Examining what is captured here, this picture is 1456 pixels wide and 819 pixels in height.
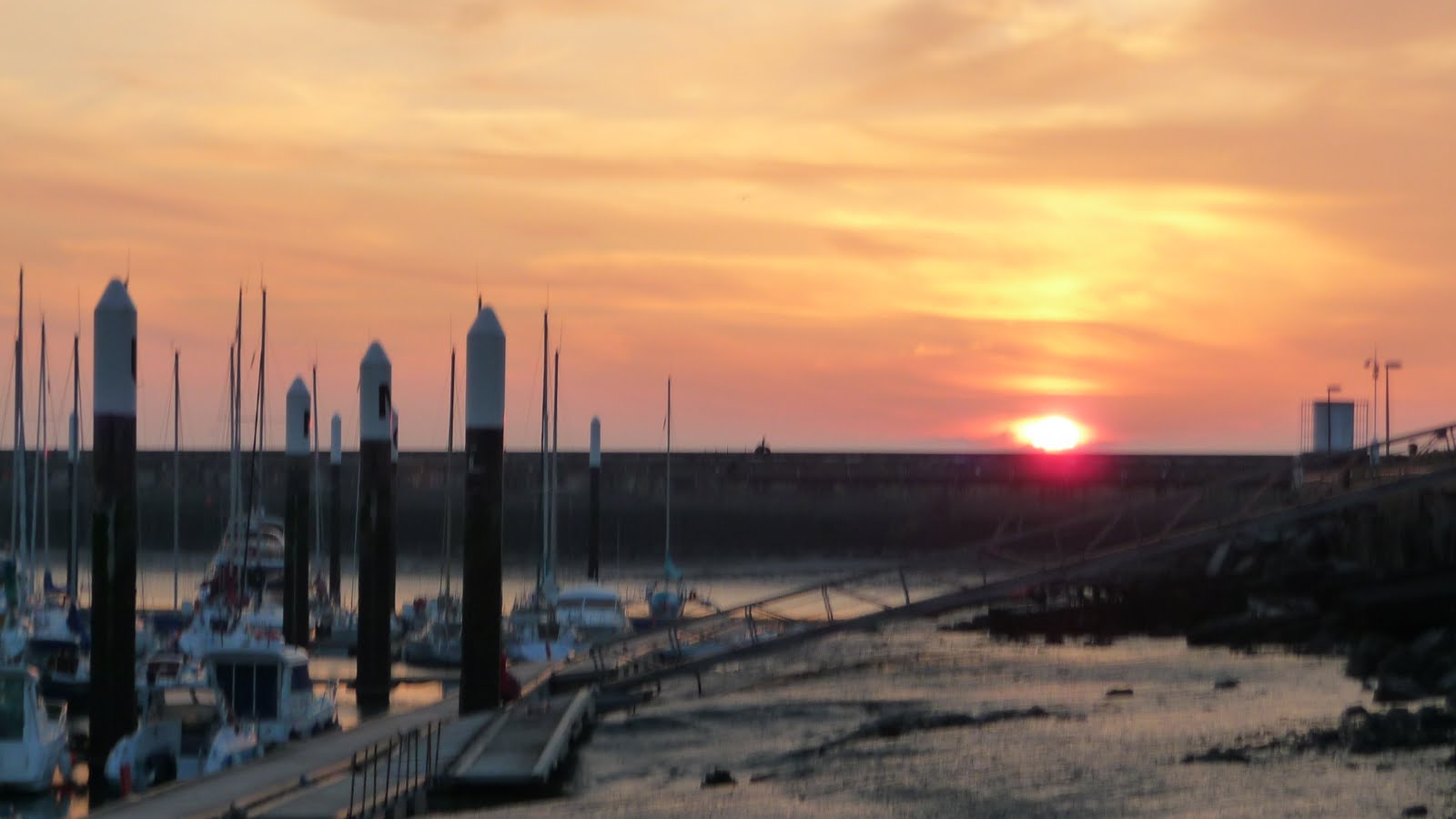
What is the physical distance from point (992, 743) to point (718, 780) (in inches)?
254

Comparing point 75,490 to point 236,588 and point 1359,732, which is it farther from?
point 1359,732

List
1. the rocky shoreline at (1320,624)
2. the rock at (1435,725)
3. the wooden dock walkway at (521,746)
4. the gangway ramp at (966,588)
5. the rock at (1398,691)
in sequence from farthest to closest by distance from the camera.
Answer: the gangway ramp at (966,588) → the rock at (1398,691) → the rocky shoreline at (1320,624) → the rock at (1435,725) → the wooden dock walkway at (521,746)

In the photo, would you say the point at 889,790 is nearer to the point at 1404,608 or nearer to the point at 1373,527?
the point at 1404,608

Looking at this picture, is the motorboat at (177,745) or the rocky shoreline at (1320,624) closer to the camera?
the motorboat at (177,745)

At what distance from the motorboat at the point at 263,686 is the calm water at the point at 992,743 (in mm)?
4764

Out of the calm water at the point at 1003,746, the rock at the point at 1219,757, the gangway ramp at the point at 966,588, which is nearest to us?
the calm water at the point at 1003,746

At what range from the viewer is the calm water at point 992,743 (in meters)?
30.6

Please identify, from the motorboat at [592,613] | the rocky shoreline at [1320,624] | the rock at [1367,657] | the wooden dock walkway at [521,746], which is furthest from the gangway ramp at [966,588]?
the motorboat at [592,613]

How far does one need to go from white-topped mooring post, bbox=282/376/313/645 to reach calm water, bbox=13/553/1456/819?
1.99 m

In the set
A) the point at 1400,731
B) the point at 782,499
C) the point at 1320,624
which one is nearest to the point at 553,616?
the point at 1320,624

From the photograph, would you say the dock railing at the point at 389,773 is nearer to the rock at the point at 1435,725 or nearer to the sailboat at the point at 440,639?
the rock at the point at 1435,725

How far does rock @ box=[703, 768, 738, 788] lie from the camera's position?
3319 centimetres

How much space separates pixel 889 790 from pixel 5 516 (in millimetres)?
122512

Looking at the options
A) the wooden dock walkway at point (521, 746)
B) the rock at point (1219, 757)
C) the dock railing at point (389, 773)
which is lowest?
the rock at point (1219, 757)
